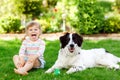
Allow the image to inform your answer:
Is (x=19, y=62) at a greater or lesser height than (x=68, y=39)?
lesser

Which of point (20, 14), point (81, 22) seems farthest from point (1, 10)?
point (81, 22)

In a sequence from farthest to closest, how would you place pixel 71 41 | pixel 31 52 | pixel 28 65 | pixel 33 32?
1. pixel 31 52
2. pixel 33 32
3. pixel 28 65
4. pixel 71 41

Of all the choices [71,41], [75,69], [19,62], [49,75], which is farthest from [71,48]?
[19,62]

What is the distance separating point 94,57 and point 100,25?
5.54 meters

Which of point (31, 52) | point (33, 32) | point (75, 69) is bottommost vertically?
point (75, 69)

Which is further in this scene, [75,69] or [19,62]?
[19,62]

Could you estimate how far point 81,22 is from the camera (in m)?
12.3

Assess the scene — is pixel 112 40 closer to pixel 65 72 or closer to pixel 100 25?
pixel 100 25

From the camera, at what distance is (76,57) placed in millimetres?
6781

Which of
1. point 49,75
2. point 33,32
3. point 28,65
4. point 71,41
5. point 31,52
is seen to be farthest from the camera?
point 31,52

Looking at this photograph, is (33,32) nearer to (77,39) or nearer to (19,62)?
(19,62)

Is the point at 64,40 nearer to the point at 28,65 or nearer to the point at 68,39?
the point at 68,39

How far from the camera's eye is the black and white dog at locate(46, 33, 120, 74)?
657 centimetres

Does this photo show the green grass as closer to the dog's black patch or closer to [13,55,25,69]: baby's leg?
[13,55,25,69]: baby's leg
